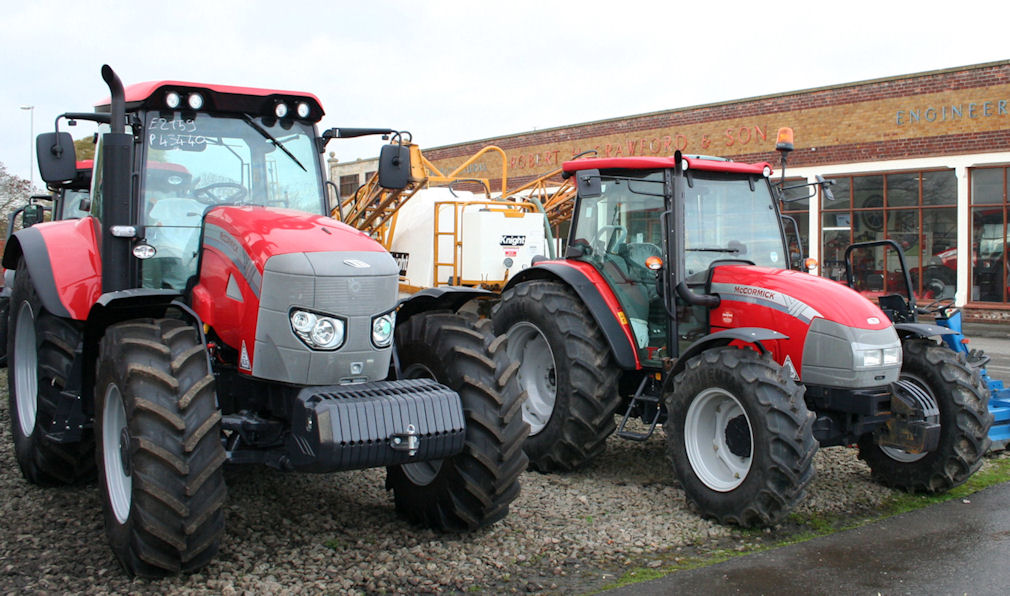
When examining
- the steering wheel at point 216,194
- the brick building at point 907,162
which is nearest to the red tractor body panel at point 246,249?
the steering wheel at point 216,194

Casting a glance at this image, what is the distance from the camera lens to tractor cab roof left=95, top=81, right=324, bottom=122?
5.31 m

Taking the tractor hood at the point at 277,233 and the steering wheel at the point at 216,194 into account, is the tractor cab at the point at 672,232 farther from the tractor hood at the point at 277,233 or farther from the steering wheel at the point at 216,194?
the steering wheel at the point at 216,194

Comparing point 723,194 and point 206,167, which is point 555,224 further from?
point 206,167

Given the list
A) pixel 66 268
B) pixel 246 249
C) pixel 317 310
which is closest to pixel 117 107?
pixel 246 249

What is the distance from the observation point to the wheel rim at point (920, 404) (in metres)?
5.93

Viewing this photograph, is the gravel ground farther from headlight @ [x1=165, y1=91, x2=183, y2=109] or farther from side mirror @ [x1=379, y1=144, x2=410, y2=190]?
headlight @ [x1=165, y1=91, x2=183, y2=109]

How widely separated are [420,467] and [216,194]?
6.77ft

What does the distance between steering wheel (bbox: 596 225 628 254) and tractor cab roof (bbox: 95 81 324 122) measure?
2.47 meters

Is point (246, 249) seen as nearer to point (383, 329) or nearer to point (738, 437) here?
point (383, 329)

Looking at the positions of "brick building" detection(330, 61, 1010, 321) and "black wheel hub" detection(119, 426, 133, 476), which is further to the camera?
"brick building" detection(330, 61, 1010, 321)

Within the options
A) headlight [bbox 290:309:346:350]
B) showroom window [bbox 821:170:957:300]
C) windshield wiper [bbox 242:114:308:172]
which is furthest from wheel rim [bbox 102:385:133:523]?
showroom window [bbox 821:170:957:300]

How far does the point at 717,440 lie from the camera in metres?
5.75

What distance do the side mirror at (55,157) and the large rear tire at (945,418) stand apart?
5411mm

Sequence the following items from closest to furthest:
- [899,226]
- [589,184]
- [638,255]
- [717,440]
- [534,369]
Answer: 1. [717,440]
2. [589,184]
3. [638,255]
4. [534,369]
5. [899,226]
